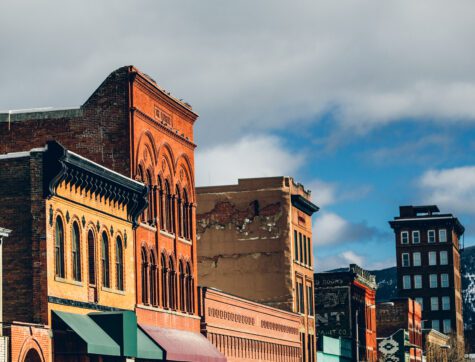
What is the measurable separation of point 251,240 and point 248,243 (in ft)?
1.12

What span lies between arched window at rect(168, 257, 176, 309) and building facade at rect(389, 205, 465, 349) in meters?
126

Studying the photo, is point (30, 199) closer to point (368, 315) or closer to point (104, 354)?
point (104, 354)

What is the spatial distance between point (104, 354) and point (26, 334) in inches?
217

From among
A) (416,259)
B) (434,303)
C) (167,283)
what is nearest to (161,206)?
(167,283)

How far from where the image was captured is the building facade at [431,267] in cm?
18688

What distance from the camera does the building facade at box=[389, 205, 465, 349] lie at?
187m

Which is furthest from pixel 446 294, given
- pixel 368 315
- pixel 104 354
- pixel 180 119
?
pixel 104 354

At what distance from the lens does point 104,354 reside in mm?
48125

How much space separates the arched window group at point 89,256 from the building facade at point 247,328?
14307 mm

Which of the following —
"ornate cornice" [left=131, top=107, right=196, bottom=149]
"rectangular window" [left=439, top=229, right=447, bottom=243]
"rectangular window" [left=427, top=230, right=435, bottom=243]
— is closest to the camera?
"ornate cornice" [left=131, top=107, right=196, bottom=149]

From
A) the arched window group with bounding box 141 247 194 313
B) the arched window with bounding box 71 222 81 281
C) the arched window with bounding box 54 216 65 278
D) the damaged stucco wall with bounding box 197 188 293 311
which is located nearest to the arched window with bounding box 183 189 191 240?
the arched window group with bounding box 141 247 194 313

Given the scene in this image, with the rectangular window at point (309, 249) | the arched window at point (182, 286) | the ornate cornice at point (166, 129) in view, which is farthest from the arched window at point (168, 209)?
the rectangular window at point (309, 249)

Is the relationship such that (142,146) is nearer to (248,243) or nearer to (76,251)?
(76,251)

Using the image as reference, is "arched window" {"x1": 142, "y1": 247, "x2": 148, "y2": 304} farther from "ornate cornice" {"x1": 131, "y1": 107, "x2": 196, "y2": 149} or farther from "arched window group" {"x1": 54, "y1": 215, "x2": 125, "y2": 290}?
"ornate cornice" {"x1": 131, "y1": 107, "x2": 196, "y2": 149}
